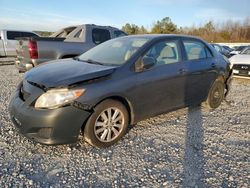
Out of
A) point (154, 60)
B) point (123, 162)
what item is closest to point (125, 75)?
point (154, 60)

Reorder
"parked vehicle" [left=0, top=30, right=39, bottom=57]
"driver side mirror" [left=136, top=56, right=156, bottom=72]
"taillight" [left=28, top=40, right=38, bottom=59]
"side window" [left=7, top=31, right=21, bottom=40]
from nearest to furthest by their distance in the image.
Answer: "driver side mirror" [left=136, top=56, right=156, bottom=72], "taillight" [left=28, top=40, right=38, bottom=59], "parked vehicle" [left=0, top=30, right=39, bottom=57], "side window" [left=7, top=31, right=21, bottom=40]

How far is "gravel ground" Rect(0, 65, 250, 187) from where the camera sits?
2.89 meters

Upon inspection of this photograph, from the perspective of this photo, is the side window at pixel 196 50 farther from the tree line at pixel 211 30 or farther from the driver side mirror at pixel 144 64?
the tree line at pixel 211 30

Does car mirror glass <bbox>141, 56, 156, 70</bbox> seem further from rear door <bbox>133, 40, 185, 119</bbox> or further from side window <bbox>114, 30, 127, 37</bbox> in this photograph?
side window <bbox>114, 30, 127, 37</bbox>

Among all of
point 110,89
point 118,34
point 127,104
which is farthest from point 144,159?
point 118,34

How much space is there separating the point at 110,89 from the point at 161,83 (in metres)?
1.06

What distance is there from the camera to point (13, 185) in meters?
2.72

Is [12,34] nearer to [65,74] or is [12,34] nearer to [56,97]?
[65,74]

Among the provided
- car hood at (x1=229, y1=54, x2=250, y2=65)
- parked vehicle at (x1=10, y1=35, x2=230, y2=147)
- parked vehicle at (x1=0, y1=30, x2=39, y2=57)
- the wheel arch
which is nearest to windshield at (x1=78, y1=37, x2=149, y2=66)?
parked vehicle at (x1=10, y1=35, x2=230, y2=147)

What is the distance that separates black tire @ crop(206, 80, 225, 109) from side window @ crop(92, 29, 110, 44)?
436 centimetres

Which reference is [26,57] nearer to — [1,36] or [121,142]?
[121,142]

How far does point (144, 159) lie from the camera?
337 cm

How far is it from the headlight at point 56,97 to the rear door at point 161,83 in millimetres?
1000

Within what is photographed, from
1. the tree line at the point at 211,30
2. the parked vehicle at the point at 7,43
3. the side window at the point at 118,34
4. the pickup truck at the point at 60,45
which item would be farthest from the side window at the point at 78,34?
the tree line at the point at 211,30
